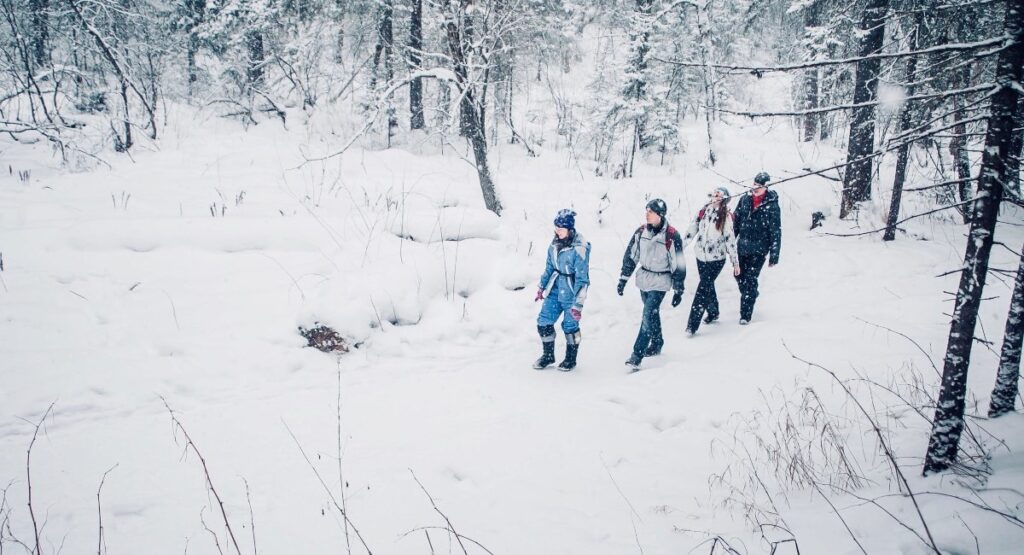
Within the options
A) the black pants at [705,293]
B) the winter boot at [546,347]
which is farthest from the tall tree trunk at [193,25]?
the black pants at [705,293]

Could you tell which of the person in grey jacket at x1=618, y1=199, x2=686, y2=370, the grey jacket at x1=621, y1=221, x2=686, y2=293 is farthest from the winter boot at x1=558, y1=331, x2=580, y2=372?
the grey jacket at x1=621, y1=221, x2=686, y2=293

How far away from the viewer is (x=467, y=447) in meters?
3.95

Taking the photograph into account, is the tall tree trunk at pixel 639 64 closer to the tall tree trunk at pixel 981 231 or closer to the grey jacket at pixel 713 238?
the grey jacket at pixel 713 238

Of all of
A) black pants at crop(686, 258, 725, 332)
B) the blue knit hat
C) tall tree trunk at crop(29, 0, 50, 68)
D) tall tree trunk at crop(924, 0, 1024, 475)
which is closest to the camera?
tall tree trunk at crop(924, 0, 1024, 475)

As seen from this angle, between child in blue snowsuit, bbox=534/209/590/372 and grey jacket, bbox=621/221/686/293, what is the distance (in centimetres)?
75

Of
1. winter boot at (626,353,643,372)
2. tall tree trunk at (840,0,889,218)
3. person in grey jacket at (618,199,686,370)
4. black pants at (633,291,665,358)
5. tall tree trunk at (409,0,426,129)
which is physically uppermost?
tall tree trunk at (409,0,426,129)

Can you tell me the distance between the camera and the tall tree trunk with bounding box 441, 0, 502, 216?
28.1 ft

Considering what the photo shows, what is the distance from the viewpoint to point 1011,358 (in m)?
2.94

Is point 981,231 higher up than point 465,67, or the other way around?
point 465,67

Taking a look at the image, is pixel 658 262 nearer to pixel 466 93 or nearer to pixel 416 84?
pixel 466 93

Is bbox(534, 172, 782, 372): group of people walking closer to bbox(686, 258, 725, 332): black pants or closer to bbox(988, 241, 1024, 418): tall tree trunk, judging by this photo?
bbox(686, 258, 725, 332): black pants

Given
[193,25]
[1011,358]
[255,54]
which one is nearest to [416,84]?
[255,54]

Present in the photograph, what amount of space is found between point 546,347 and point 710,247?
274 cm

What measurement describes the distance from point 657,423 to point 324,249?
17.7 feet
